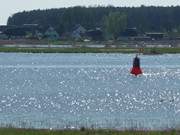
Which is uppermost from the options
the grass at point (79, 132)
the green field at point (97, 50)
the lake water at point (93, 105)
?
the grass at point (79, 132)

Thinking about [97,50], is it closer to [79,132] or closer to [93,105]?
[93,105]

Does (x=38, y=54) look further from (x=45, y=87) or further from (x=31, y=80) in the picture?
(x=45, y=87)

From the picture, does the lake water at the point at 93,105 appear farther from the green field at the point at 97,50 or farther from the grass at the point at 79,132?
the green field at the point at 97,50

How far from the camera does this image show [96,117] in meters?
45.6

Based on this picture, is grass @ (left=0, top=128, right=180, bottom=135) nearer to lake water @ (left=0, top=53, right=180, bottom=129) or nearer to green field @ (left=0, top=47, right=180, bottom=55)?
lake water @ (left=0, top=53, right=180, bottom=129)

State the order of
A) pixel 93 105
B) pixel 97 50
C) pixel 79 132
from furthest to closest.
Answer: pixel 97 50 → pixel 93 105 → pixel 79 132

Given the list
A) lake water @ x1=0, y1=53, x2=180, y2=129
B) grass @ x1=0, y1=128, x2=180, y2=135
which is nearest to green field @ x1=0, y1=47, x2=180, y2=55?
lake water @ x1=0, y1=53, x2=180, y2=129

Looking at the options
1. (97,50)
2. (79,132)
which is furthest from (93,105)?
(97,50)

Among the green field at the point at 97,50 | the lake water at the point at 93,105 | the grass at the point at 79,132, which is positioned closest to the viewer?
the grass at the point at 79,132

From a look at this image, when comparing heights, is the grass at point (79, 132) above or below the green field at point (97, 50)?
above

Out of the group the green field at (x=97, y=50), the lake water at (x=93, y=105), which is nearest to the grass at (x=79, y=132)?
the lake water at (x=93, y=105)

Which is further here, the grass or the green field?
the green field

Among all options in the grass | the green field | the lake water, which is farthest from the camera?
the green field

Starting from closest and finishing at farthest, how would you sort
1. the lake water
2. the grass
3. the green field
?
the grass, the lake water, the green field
